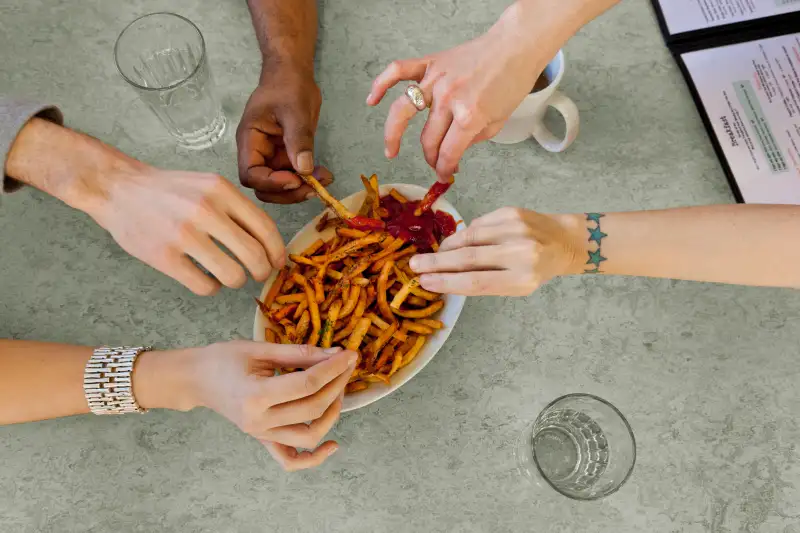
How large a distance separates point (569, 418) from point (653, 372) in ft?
0.57

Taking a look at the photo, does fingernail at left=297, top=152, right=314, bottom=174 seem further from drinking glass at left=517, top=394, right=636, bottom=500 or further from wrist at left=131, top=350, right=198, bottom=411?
drinking glass at left=517, top=394, right=636, bottom=500

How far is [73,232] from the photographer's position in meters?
1.21

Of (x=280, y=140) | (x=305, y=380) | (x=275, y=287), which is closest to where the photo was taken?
(x=305, y=380)

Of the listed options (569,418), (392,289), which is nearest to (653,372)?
(569,418)

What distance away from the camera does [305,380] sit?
83 cm

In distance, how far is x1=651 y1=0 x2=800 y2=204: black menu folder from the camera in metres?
1.13

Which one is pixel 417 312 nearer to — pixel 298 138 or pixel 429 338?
pixel 429 338

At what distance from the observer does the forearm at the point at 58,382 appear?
98 centimetres

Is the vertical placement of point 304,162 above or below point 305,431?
above

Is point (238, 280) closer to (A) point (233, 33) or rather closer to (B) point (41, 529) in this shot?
(B) point (41, 529)

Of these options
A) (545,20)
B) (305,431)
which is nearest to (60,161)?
(305,431)

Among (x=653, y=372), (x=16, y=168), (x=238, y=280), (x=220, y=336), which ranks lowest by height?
(x=653, y=372)

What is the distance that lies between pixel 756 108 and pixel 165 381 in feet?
3.73

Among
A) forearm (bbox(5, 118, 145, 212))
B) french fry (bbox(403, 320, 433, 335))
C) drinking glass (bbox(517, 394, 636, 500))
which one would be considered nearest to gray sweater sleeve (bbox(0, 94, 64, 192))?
forearm (bbox(5, 118, 145, 212))
